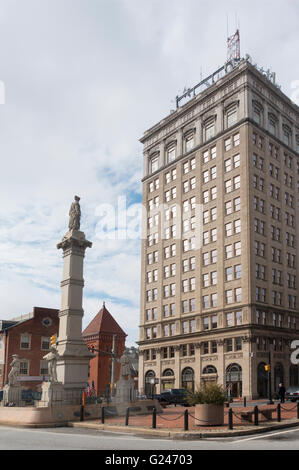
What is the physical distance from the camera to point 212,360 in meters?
63.4

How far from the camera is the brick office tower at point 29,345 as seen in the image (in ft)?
211

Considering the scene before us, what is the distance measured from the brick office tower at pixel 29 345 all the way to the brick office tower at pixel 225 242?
53.8 ft

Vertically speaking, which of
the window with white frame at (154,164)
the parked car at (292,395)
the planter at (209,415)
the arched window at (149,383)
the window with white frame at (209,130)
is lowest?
the arched window at (149,383)

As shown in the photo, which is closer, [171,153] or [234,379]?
[234,379]

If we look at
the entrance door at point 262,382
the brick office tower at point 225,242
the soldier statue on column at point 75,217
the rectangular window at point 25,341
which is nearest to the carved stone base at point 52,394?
the soldier statue on column at point 75,217

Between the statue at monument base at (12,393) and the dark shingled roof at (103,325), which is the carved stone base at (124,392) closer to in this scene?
the statue at monument base at (12,393)

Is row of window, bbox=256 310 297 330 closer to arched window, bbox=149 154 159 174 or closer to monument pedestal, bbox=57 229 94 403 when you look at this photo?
arched window, bbox=149 154 159 174

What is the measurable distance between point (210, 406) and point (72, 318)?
12.1 metres

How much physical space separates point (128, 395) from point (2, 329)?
41641 mm

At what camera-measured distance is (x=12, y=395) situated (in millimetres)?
32656

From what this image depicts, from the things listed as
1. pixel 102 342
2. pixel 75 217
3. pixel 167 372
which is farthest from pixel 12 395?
pixel 102 342

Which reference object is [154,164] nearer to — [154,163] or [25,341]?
[154,163]
